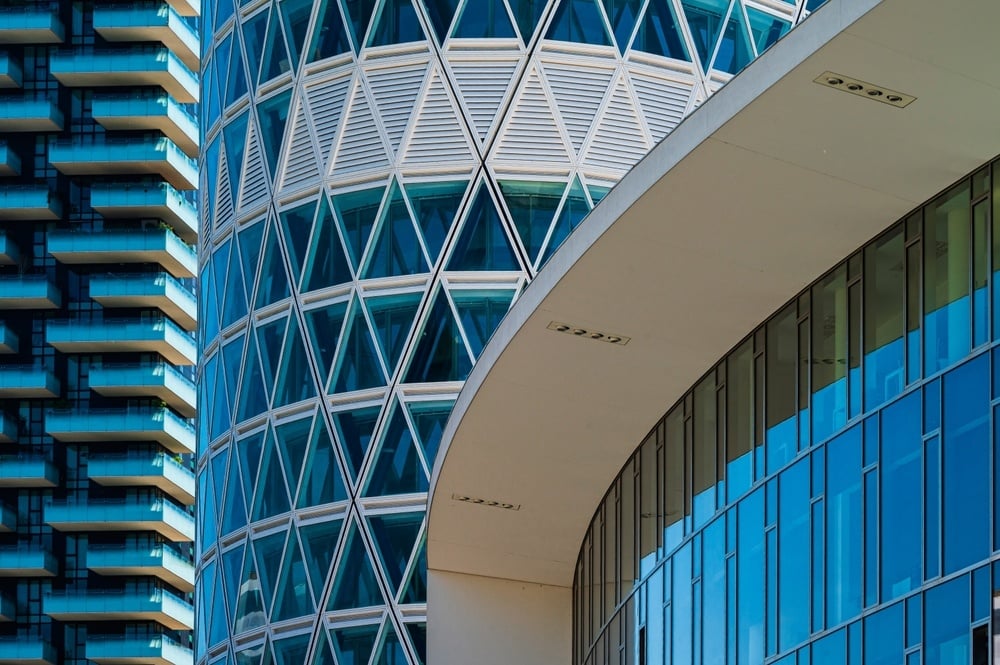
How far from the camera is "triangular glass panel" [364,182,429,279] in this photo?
4297 cm

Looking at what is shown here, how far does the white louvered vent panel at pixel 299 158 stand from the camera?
45.1 metres

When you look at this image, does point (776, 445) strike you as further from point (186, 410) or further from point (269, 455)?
point (186, 410)

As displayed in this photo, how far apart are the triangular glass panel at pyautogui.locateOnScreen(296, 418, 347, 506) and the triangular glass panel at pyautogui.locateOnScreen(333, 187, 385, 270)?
4058mm

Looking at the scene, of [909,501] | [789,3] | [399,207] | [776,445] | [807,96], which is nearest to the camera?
[807,96]

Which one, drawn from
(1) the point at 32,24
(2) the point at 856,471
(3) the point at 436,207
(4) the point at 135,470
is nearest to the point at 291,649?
(3) the point at 436,207

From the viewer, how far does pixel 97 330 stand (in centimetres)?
9888

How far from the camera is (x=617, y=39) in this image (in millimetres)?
44250

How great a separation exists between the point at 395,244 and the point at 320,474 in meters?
5.58

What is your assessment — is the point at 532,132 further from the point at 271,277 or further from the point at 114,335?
the point at 114,335

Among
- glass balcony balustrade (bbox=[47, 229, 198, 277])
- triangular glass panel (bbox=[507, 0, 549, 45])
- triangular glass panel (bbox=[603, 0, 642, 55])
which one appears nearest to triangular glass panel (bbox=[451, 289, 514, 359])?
triangular glass panel (bbox=[507, 0, 549, 45])

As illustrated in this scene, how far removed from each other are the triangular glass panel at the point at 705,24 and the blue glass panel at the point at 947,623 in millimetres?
27324

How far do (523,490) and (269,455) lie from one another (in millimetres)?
14714

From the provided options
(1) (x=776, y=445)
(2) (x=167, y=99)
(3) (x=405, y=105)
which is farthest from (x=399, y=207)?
(2) (x=167, y=99)

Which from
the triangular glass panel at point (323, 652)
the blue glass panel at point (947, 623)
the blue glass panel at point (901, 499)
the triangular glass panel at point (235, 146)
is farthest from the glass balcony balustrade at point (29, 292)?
the blue glass panel at point (947, 623)
